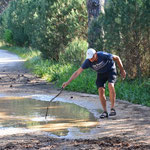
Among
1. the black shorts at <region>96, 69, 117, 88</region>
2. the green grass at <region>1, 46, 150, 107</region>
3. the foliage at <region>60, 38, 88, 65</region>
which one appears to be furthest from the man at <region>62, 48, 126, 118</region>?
the foliage at <region>60, 38, 88, 65</region>

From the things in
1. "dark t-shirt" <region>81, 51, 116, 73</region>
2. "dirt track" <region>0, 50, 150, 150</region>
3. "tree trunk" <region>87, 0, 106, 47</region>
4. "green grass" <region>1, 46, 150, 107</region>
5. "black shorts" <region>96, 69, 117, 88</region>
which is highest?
"tree trunk" <region>87, 0, 106, 47</region>

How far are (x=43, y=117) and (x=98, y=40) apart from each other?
5.70m

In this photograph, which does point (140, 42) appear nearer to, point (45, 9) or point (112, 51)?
point (112, 51)

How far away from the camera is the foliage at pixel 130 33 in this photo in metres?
11.8

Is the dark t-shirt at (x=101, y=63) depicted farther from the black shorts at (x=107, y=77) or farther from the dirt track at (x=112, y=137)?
the dirt track at (x=112, y=137)

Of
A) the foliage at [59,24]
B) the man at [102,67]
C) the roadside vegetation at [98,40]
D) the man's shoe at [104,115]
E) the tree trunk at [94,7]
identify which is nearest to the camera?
the man at [102,67]

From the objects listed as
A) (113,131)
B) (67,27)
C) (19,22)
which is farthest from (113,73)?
(19,22)

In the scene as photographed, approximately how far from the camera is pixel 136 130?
25.1ft

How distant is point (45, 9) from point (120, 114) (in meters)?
12.1

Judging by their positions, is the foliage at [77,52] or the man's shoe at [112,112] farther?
the foliage at [77,52]

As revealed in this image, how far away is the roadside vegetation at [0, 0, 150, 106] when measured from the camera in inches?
464

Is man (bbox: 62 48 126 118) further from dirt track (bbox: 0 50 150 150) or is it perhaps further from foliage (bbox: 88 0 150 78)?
foliage (bbox: 88 0 150 78)

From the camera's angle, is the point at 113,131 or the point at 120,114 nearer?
the point at 113,131

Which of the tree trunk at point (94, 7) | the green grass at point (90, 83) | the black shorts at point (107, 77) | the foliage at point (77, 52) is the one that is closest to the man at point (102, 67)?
the black shorts at point (107, 77)
